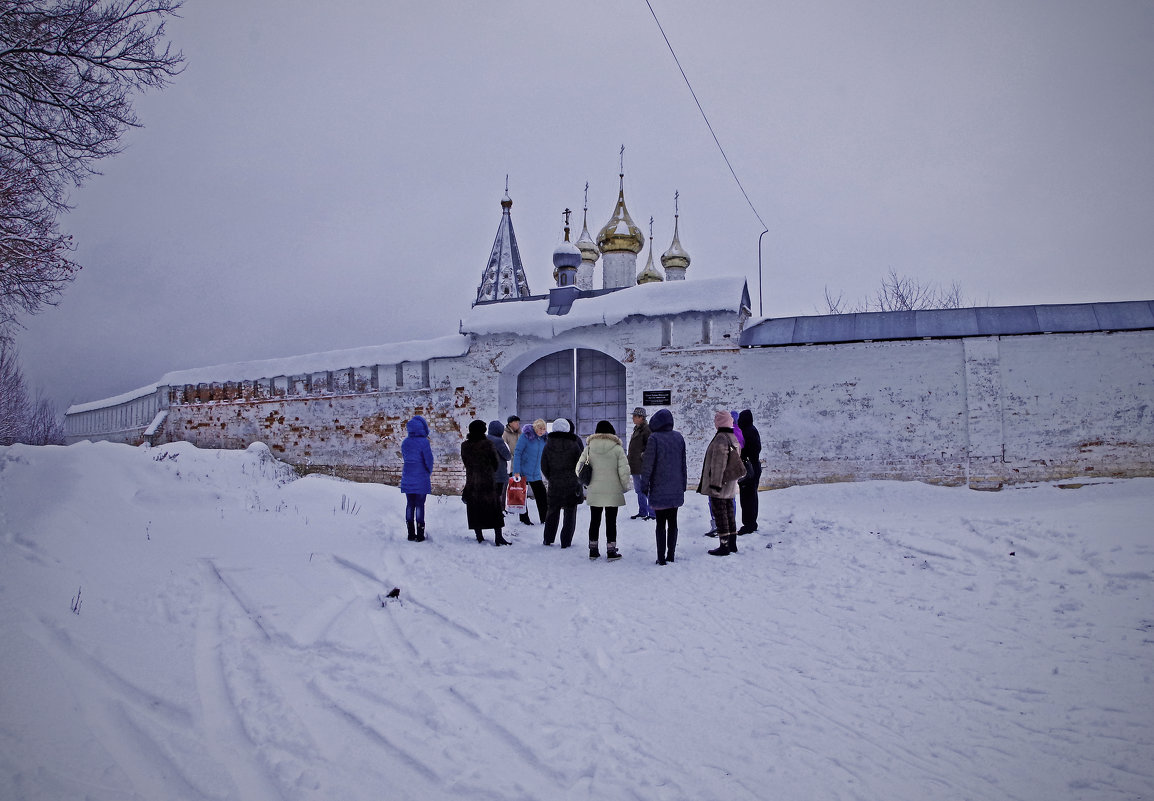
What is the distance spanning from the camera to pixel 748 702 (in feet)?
11.4

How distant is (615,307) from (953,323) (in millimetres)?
5572

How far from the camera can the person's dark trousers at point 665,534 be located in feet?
21.9

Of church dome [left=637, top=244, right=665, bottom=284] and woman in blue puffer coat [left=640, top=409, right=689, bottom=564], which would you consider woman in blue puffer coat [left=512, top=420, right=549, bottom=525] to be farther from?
church dome [left=637, top=244, right=665, bottom=284]

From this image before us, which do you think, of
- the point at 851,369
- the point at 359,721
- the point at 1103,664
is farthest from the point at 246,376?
the point at 1103,664

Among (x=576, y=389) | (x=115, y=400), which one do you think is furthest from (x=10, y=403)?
(x=576, y=389)

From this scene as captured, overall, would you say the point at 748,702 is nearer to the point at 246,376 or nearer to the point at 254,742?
the point at 254,742

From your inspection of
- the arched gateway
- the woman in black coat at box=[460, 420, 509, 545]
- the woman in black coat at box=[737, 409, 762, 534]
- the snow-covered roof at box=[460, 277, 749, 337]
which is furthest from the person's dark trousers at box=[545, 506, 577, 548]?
the snow-covered roof at box=[460, 277, 749, 337]

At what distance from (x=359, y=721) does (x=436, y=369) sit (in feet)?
35.9

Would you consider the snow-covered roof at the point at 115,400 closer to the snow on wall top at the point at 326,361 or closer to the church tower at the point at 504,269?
the snow on wall top at the point at 326,361

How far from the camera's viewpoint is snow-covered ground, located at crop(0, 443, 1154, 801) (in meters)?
2.74

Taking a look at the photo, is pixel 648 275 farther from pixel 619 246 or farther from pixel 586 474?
pixel 586 474

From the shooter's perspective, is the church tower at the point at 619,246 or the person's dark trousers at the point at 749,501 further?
the church tower at the point at 619,246

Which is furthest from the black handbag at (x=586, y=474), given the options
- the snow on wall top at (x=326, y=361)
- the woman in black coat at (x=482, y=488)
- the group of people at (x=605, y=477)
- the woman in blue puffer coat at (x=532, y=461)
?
the snow on wall top at (x=326, y=361)

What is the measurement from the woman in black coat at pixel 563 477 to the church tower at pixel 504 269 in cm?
1978
